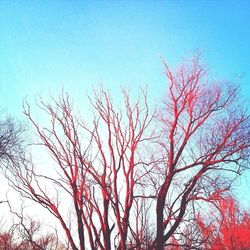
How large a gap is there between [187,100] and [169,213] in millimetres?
3353

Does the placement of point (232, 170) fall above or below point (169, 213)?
above

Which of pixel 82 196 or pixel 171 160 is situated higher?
pixel 171 160

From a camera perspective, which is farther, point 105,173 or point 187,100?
point 187,100

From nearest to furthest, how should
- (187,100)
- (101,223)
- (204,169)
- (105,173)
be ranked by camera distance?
(101,223) → (105,173) → (204,169) → (187,100)

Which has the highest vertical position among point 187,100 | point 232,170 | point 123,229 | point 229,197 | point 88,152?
point 187,100

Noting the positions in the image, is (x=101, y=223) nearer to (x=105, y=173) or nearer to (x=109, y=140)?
(x=105, y=173)

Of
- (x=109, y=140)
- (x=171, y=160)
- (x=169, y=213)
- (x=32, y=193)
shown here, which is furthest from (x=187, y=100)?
(x=32, y=193)

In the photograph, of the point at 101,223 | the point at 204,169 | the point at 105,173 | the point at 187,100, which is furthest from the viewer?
the point at 187,100

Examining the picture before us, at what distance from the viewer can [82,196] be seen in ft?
23.8

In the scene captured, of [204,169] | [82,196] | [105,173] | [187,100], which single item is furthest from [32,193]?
[187,100]

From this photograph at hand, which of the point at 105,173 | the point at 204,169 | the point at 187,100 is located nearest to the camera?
the point at 105,173

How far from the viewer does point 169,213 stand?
7.96 meters

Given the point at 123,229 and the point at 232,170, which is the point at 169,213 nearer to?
the point at 123,229

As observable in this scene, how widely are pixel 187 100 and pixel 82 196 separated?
4212mm
